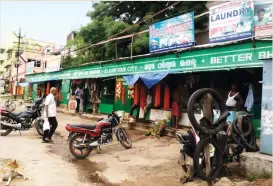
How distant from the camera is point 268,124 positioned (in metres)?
5.19

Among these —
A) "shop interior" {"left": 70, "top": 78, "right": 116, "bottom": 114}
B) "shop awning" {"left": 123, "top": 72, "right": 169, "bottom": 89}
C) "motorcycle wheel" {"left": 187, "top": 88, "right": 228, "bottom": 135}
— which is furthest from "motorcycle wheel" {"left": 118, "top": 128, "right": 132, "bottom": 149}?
"shop interior" {"left": 70, "top": 78, "right": 116, "bottom": 114}

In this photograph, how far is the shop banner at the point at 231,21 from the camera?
7.56 m

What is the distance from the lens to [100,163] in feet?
22.4

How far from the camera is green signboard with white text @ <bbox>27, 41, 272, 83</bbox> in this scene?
7.20 m

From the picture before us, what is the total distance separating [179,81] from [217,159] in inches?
226

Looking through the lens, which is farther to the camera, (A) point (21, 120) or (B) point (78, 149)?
(A) point (21, 120)

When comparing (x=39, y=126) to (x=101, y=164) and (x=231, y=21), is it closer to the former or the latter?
(x=101, y=164)

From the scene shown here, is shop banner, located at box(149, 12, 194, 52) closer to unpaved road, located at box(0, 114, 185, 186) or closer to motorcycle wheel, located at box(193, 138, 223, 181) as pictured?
unpaved road, located at box(0, 114, 185, 186)

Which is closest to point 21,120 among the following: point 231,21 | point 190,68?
point 190,68

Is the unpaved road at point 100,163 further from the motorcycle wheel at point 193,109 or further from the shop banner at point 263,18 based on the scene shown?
the shop banner at point 263,18

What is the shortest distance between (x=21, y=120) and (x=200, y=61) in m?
6.65

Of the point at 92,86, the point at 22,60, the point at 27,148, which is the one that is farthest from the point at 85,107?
the point at 22,60

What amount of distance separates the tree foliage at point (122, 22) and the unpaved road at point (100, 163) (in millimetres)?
9031

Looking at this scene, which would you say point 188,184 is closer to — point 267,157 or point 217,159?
point 217,159
